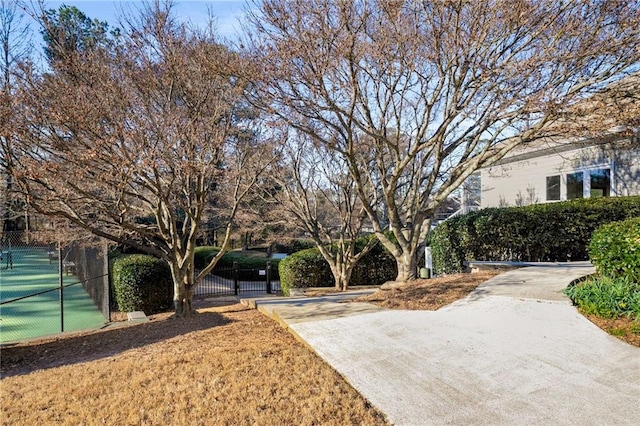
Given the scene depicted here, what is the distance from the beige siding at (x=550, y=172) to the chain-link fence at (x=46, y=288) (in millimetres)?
12138

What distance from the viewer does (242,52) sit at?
7.13 meters

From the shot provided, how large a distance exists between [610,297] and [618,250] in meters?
0.85

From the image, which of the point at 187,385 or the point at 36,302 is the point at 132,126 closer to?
the point at 187,385

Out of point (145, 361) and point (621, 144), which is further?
point (621, 144)

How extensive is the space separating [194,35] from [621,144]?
10329 mm

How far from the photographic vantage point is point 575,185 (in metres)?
11.9

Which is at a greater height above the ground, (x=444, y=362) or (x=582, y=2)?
(x=582, y=2)

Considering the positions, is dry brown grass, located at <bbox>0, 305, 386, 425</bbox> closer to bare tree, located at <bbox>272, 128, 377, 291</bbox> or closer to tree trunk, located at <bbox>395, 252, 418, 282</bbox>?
tree trunk, located at <bbox>395, 252, 418, 282</bbox>

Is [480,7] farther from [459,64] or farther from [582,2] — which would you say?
[582,2]

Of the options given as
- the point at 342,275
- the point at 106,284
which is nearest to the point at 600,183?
the point at 342,275

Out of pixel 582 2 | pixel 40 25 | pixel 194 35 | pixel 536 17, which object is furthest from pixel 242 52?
pixel 582 2

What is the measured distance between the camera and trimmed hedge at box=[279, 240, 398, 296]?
512 inches

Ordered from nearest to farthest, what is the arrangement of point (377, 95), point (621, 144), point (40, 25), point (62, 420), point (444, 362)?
point (62, 420)
point (444, 362)
point (40, 25)
point (377, 95)
point (621, 144)

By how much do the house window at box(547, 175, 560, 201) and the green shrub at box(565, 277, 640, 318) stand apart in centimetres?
801
